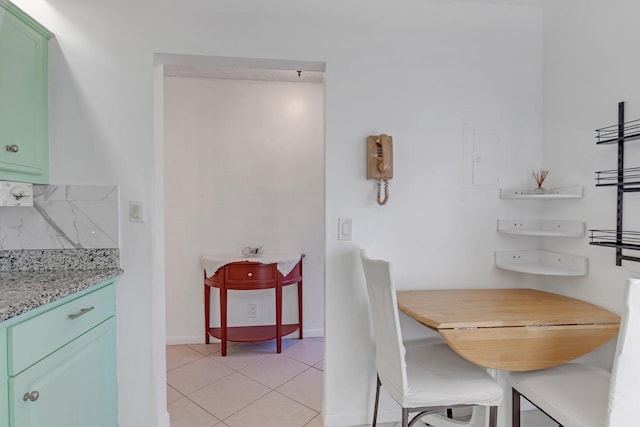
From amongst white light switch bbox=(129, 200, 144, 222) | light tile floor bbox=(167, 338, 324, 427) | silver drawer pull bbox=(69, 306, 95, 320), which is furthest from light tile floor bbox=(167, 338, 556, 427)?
white light switch bbox=(129, 200, 144, 222)

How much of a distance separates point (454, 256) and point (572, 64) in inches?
47.3

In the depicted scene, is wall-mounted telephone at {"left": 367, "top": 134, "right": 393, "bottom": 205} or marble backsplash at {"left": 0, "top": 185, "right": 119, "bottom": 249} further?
wall-mounted telephone at {"left": 367, "top": 134, "right": 393, "bottom": 205}

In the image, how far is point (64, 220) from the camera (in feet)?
5.65

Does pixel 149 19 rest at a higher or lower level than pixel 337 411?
higher

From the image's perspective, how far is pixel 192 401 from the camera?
2.12 metres

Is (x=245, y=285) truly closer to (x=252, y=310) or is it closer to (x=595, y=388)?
(x=252, y=310)

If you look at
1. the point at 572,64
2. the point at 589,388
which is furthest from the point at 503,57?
the point at 589,388

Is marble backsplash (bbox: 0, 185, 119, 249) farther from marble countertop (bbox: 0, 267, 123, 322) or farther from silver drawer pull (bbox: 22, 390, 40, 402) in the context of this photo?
silver drawer pull (bbox: 22, 390, 40, 402)

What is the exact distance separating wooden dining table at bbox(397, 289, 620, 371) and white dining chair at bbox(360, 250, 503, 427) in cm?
14

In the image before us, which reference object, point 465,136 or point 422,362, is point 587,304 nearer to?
point 422,362

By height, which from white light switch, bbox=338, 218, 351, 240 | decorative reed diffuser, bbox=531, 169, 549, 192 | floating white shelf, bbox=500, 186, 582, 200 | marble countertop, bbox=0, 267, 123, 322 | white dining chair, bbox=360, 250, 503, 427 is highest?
decorative reed diffuser, bbox=531, 169, 549, 192

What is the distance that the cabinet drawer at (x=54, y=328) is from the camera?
1.10 meters

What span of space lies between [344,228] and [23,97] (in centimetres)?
162

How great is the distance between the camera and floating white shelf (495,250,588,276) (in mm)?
1784
